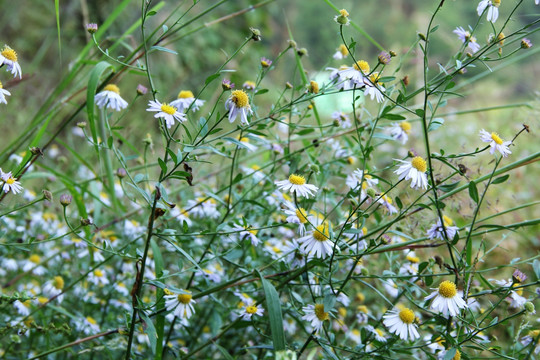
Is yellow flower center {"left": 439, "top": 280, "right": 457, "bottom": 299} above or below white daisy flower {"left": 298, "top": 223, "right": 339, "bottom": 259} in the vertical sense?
below

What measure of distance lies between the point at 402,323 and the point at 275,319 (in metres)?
0.21

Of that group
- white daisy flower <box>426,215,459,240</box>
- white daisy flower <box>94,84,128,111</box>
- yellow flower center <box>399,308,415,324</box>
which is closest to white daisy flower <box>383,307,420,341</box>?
yellow flower center <box>399,308,415,324</box>

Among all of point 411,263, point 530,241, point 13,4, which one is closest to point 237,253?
point 411,263

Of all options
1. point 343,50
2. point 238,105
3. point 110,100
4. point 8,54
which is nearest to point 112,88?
point 110,100

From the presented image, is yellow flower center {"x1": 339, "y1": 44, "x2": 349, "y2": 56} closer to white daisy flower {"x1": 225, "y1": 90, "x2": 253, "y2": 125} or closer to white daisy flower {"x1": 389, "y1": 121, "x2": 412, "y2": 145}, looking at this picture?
white daisy flower {"x1": 389, "y1": 121, "x2": 412, "y2": 145}

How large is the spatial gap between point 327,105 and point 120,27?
152cm

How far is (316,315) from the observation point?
82cm

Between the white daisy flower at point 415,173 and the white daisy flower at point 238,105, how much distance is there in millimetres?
231

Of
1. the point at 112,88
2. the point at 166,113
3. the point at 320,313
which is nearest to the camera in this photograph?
the point at 166,113

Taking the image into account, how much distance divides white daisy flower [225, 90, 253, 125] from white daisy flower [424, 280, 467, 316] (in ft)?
1.20

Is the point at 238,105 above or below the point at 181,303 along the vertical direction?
above

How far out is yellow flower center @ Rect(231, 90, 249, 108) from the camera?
729 millimetres

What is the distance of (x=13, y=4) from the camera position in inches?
105

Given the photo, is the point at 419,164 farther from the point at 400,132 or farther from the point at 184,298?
the point at 184,298
